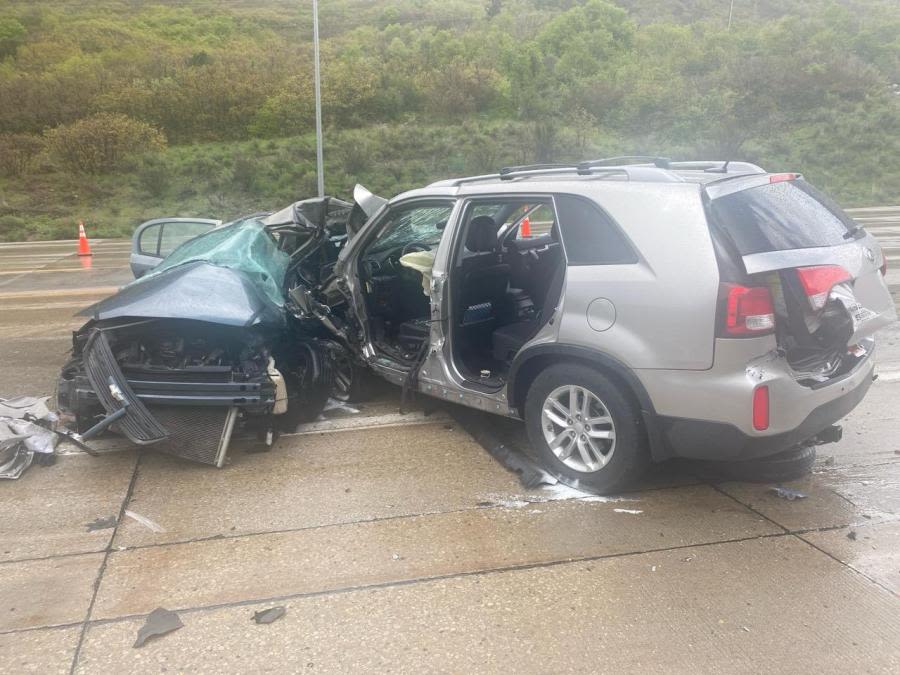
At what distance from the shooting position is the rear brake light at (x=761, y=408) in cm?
342

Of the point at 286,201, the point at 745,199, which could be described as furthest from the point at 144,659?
the point at 286,201

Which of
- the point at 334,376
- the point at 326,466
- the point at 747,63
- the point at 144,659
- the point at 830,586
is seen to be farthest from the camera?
the point at 747,63

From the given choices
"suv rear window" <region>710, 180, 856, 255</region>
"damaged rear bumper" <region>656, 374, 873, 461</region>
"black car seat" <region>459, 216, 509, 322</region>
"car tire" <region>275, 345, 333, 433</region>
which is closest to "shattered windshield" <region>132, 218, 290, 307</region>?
"car tire" <region>275, 345, 333, 433</region>

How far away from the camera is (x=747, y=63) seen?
44812mm

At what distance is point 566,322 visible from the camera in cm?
401

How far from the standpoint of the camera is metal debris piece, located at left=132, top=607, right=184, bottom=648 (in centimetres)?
295

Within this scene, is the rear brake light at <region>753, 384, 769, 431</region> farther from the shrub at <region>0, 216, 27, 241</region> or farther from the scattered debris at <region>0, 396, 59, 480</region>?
the shrub at <region>0, 216, 27, 241</region>

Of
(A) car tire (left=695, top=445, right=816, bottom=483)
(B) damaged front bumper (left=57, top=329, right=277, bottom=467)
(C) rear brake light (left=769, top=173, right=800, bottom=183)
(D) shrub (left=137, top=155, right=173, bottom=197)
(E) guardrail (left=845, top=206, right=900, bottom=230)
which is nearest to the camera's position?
(C) rear brake light (left=769, top=173, right=800, bottom=183)

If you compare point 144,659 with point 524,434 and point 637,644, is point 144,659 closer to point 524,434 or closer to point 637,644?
point 637,644

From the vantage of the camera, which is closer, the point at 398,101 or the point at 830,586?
the point at 830,586

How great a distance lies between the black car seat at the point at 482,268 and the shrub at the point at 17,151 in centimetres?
3901

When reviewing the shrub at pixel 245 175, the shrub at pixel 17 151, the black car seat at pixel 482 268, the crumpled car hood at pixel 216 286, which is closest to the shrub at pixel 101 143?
the shrub at pixel 17 151

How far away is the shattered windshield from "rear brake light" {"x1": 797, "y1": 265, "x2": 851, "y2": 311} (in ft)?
11.1

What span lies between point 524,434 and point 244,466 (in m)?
1.78
